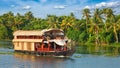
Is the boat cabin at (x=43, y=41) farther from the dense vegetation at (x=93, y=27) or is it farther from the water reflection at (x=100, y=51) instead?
the dense vegetation at (x=93, y=27)

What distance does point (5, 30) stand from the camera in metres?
108

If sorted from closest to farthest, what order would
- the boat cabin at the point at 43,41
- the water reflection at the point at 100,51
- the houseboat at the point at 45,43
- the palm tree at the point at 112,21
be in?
1. the houseboat at the point at 45,43
2. the boat cabin at the point at 43,41
3. the water reflection at the point at 100,51
4. the palm tree at the point at 112,21

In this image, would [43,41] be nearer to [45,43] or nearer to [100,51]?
[45,43]

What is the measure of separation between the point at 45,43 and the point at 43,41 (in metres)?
0.52

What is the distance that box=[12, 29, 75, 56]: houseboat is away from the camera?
47031 mm

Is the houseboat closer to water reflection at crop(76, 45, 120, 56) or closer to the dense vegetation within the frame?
water reflection at crop(76, 45, 120, 56)

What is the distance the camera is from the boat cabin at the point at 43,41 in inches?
1886

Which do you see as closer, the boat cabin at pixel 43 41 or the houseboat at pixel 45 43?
the houseboat at pixel 45 43

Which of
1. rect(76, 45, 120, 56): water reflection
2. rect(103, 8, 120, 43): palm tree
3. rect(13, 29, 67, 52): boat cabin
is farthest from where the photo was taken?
rect(103, 8, 120, 43): palm tree

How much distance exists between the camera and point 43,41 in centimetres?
4947

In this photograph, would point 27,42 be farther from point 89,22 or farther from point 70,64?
point 89,22

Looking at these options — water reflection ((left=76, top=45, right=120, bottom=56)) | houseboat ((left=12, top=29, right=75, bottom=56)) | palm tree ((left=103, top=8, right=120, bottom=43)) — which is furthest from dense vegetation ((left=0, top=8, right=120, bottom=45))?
houseboat ((left=12, top=29, right=75, bottom=56))

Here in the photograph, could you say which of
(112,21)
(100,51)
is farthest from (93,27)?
(100,51)

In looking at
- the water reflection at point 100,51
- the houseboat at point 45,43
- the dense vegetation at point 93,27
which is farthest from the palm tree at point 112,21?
the houseboat at point 45,43
